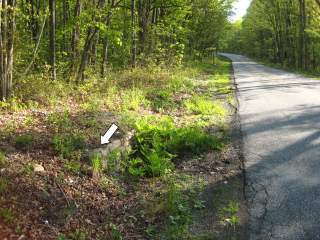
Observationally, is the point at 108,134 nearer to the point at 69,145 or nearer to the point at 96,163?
the point at 69,145

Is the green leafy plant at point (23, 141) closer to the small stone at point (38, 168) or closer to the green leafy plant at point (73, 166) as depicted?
the small stone at point (38, 168)

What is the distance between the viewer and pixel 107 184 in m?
4.19

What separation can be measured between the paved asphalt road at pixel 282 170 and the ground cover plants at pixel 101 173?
1.19 feet

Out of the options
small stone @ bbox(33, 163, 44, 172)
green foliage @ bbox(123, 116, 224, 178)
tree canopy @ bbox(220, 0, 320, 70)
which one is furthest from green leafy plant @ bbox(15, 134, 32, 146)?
tree canopy @ bbox(220, 0, 320, 70)

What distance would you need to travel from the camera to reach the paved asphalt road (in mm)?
2824

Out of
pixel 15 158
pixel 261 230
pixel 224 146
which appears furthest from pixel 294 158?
pixel 15 158

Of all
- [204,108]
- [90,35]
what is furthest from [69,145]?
[90,35]

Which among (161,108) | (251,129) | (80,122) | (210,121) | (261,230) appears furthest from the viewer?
(161,108)

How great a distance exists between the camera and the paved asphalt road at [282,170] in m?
2.82

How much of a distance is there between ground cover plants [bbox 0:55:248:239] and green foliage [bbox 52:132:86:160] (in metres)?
0.02

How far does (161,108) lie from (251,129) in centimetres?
317

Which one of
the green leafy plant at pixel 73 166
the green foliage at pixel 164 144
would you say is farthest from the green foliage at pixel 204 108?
the green leafy plant at pixel 73 166

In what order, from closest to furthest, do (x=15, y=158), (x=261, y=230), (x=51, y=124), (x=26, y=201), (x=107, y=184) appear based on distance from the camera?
1. (x=261, y=230)
2. (x=26, y=201)
3. (x=15, y=158)
4. (x=107, y=184)
5. (x=51, y=124)

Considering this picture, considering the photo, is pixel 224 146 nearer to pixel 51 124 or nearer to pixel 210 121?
pixel 210 121
